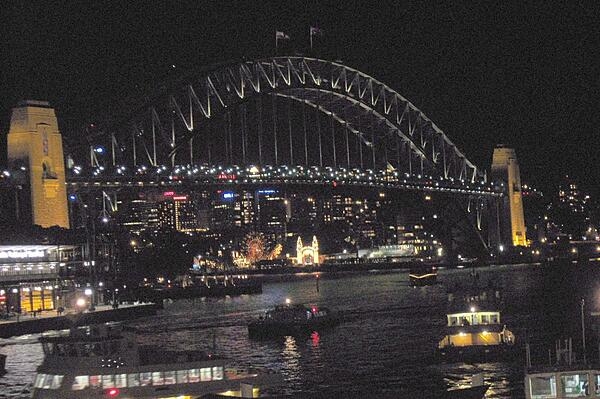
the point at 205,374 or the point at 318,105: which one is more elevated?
the point at 318,105

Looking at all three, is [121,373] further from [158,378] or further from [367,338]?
[367,338]

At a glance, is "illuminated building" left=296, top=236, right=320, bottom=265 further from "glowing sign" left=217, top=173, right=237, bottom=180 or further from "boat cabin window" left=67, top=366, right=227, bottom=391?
"boat cabin window" left=67, top=366, right=227, bottom=391

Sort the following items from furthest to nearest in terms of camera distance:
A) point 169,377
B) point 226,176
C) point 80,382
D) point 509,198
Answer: point 509,198 < point 226,176 < point 169,377 < point 80,382

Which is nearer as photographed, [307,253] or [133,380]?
[133,380]

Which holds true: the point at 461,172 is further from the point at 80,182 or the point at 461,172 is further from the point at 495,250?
the point at 80,182

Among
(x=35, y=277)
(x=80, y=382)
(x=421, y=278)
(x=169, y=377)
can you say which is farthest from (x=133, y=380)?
(x=421, y=278)

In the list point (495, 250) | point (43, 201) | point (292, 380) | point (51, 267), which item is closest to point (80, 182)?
point (43, 201)
